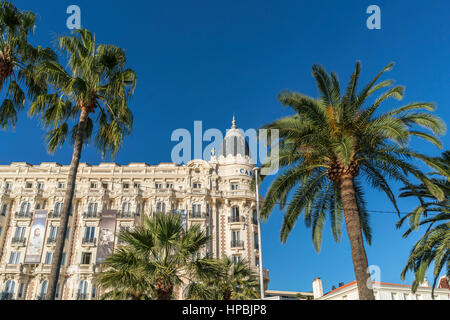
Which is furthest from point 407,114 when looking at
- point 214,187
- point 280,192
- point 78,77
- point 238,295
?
point 214,187

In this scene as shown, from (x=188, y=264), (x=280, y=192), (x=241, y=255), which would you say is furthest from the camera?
(x=241, y=255)

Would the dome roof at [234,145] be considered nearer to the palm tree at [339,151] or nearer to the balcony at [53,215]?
the balcony at [53,215]

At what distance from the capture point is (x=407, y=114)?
16.2m

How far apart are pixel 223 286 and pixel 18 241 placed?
30.6m

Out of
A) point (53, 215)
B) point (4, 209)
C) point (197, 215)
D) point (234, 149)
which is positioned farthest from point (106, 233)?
point (234, 149)

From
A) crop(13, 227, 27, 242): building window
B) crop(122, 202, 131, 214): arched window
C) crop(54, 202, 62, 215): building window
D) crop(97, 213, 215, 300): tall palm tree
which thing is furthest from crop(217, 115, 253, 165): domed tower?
crop(97, 213, 215, 300): tall palm tree

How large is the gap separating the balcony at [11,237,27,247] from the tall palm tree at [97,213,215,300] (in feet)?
103

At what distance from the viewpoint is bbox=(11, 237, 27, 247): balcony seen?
4531 cm

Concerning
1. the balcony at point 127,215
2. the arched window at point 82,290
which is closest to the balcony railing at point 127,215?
the balcony at point 127,215

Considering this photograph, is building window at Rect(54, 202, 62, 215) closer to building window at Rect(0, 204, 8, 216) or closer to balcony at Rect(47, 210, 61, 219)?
balcony at Rect(47, 210, 61, 219)

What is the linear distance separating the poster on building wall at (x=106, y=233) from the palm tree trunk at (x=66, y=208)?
29.9m

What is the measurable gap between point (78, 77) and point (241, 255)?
33014 mm
